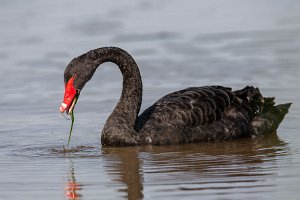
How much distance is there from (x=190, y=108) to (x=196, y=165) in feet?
5.07

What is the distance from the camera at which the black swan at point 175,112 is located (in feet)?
34.1

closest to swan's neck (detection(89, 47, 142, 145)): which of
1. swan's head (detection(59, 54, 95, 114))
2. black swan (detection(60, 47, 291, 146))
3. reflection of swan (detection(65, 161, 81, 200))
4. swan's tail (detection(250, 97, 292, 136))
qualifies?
black swan (detection(60, 47, 291, 146))

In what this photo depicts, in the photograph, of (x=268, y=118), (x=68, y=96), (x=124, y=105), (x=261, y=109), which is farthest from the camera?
(x=261, y=109)

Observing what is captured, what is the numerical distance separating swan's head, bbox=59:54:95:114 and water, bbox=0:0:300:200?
502 mm

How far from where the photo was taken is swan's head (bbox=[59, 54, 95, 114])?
10016 millimetres

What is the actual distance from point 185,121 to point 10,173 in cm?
216

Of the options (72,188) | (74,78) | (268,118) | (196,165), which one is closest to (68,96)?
(74,78)

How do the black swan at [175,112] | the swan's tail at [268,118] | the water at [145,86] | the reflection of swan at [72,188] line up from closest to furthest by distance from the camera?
the reflection of swan at [72,188] < the water at [145,86] < the black swan at [175,112] < the swan's tail at [268,118]

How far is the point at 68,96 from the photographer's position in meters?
10.0

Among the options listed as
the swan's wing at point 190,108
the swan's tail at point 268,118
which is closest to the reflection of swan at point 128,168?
the swan's wing at point 190,108

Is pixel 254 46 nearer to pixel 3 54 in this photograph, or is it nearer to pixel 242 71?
pixel 242 71

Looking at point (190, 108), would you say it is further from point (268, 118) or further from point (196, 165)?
point (196, 165)

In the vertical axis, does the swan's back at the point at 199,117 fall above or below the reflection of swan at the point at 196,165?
above

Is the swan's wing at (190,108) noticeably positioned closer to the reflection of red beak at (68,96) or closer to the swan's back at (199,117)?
the swan's back at (199,117)
